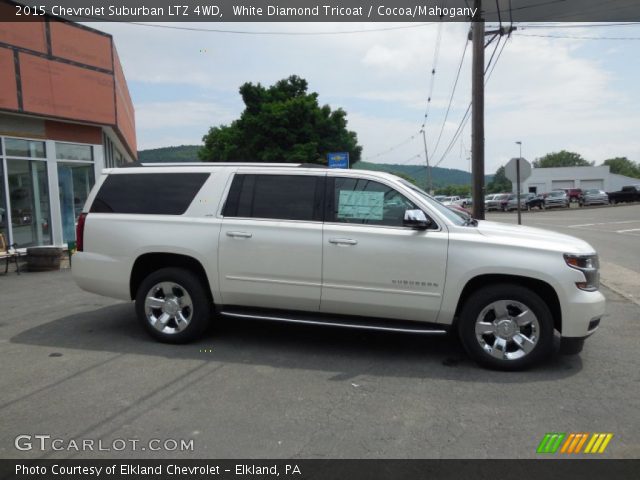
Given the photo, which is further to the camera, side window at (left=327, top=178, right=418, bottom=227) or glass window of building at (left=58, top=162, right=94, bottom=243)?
glass window of building at (left=58, top=162, right=94, bottom=243)

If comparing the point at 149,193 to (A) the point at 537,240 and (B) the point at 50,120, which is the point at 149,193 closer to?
(A) the point at 537,240

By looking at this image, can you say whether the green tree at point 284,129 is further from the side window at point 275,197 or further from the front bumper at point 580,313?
the front bumper at point 580,313

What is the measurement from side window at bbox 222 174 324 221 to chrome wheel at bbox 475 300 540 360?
1.92m

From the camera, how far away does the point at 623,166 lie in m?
134

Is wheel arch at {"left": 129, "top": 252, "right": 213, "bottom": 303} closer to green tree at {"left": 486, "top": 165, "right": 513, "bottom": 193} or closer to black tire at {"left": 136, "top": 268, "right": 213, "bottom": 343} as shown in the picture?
black tire at {"left": 136, "top": 268, "right": 213, "bottom": 343}

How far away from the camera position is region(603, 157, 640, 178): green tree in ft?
426

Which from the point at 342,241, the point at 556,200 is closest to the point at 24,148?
the point at 342,241

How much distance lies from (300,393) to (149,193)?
2945 mm

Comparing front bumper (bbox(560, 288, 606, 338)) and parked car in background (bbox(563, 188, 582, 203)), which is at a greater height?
parked car in background (bbox(563, 188, 582, 203))

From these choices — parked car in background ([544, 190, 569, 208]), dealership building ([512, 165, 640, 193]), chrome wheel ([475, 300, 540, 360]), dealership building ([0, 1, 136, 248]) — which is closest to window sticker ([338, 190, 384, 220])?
chrome wheel ([475, 300, 540, 360])

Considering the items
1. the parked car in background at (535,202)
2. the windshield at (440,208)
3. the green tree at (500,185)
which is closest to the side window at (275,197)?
the windshield at (440,208)

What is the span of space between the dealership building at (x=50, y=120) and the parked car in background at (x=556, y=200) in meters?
39.4
